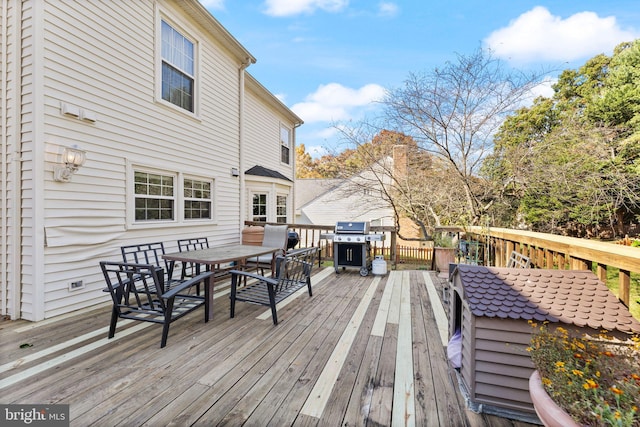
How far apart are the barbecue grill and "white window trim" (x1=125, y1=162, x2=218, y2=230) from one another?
262cm

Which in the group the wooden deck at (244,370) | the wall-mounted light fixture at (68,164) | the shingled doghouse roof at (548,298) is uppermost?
the wall-mounted light fixture at (68,164)

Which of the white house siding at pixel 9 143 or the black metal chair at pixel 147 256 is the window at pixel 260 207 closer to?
the black metal chair at pixel 147 256

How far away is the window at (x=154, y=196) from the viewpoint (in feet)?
15.1

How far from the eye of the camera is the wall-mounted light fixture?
11.1 ft

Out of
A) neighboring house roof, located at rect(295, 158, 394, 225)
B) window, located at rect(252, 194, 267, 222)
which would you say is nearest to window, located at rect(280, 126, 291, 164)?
neighboring house roof, located at rect(295, 158, 394, 225)

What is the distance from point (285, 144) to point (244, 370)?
8911mm

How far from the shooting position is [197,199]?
5824 millimetres

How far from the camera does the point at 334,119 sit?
8.56 meters

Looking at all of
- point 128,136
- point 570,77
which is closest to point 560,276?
point 128,136

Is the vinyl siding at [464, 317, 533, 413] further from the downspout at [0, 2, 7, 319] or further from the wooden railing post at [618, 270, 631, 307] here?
the downspout at [0, 2, 7, 319]

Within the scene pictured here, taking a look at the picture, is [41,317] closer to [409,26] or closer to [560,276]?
[560,276]

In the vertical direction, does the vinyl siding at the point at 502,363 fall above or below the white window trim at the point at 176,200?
below

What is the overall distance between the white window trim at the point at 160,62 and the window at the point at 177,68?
2.2 inches

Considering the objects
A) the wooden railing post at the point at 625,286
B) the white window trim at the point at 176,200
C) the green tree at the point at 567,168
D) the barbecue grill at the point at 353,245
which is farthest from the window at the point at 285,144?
the wooden railing post at the point at 625,286
